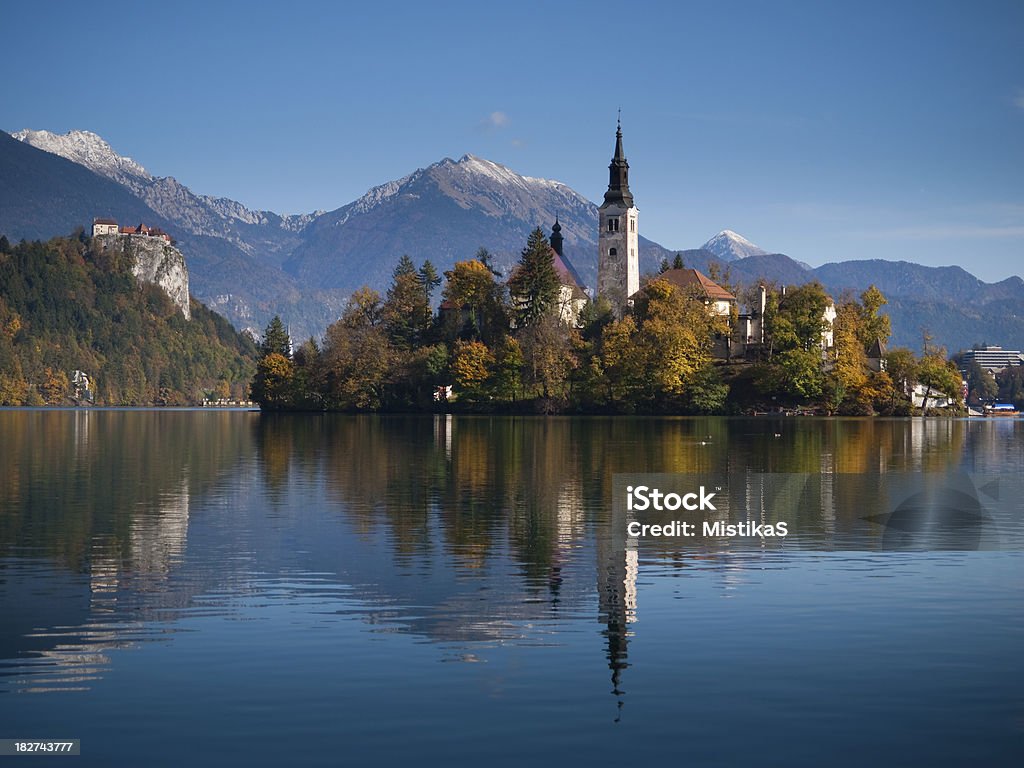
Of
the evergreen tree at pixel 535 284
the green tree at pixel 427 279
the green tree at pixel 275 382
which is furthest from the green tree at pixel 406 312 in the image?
the green tree at pixel 275 382

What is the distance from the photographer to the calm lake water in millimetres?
16422

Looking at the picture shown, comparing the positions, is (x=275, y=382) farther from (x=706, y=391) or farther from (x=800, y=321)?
(x=800, y=321)

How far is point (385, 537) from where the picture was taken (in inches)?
1344

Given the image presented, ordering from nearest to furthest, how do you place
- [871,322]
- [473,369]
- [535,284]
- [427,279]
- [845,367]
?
[845,367] → [473,369] → [535,284] → [871,322] → [427,279]

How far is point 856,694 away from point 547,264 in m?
135

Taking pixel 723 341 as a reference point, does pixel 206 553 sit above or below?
below

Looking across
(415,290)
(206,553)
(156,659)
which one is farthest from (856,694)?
(415,290)

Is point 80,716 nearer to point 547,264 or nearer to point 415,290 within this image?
point 547,264

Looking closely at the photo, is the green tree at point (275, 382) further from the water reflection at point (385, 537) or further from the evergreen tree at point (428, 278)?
the water reflection at point (385, 537)

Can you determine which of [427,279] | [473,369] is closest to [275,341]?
[427,279]

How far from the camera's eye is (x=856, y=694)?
60.3 ft

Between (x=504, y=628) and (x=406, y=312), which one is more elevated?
(x=406, y=312)

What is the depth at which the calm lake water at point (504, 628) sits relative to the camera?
16.4 metres

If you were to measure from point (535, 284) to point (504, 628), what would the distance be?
133 meters
